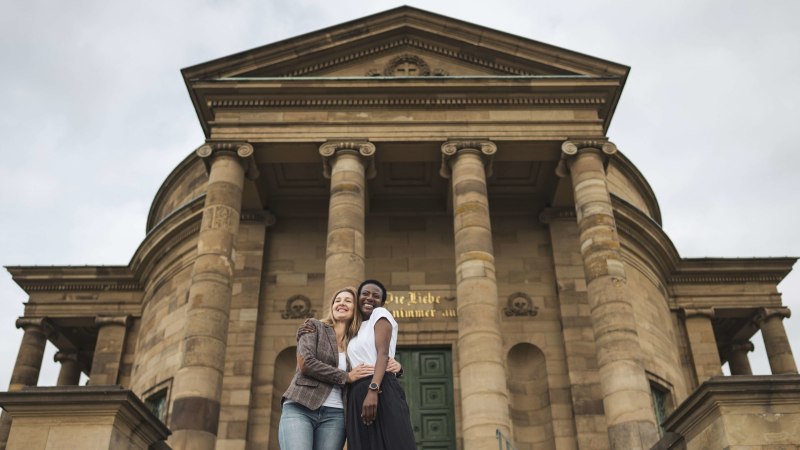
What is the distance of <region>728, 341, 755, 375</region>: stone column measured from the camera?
31.0m

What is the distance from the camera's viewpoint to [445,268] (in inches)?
884

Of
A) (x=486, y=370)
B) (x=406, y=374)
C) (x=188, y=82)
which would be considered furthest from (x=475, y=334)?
(x=188, y=82)

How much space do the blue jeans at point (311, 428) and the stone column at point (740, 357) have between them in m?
29.6

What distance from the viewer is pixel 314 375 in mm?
5270

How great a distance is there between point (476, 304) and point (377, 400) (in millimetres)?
12786

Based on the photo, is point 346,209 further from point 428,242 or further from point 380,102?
point 428,242

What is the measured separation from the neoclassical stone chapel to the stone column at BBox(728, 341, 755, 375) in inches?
230

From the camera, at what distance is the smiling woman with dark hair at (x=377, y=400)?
5.02 meters

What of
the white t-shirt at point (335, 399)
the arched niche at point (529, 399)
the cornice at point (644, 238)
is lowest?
the white t-shirt at point (335, 399)

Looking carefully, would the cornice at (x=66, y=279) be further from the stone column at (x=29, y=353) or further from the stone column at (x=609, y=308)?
the stone column at (x=609, y=308)

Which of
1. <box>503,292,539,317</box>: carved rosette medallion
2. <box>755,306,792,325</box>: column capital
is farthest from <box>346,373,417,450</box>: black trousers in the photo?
<box>755,306,792,325</box>: column capital

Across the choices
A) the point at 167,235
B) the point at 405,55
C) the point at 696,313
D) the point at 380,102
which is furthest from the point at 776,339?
the point at 167,235

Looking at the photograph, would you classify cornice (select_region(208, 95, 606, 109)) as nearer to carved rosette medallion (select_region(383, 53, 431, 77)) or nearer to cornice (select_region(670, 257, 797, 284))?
carved rosette medallion (select_region(383, 53, 431, 77))

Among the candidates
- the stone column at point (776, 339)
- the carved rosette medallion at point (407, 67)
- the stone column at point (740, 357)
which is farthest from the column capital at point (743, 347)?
the carved rosette medallion at point (407, 67)
